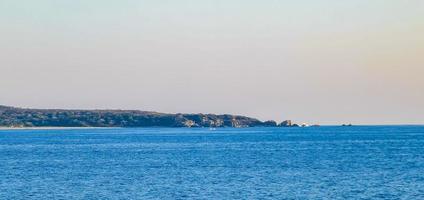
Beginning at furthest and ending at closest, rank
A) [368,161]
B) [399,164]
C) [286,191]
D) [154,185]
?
[368,161], [399,164], [154,185], [286,191]

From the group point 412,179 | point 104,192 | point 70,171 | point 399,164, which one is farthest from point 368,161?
point 104,192

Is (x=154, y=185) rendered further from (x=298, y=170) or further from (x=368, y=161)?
(x=368, y=161)

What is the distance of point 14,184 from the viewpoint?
2522 inches

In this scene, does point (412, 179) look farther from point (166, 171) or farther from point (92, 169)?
point (92, 169)

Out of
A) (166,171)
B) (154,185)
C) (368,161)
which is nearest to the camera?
(154,185)

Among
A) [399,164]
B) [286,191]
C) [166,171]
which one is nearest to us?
[286,191]

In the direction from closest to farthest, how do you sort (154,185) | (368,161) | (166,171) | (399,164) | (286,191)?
(286,191)
(154,185)
(166,171)
(399,164)
(368,161)

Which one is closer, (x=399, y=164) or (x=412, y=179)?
(x=412, y=179)

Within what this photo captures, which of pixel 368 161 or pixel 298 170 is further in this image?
pixel 368 161

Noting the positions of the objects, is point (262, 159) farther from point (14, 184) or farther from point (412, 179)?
point (14, 184)

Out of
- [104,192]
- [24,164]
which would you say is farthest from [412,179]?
[24,164]

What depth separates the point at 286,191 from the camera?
58094 mm

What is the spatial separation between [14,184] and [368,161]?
40792 millimetres

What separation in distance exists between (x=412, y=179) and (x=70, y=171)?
97.9 ft
